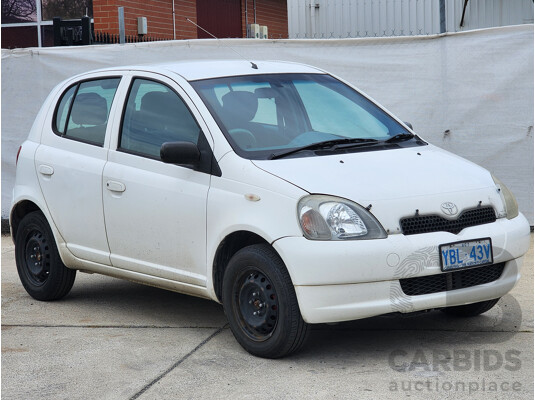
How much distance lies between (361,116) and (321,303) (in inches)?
72.4

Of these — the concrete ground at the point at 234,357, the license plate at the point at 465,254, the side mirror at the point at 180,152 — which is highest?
the side mirror at the point at 180,152

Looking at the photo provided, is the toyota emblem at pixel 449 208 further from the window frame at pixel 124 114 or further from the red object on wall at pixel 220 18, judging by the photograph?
the red object on wall at pixel 220 18

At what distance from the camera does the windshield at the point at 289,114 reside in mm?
6043

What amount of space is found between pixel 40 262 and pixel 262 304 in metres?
2.54

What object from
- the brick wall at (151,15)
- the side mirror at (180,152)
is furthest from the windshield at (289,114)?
the brick wall at (151,15)

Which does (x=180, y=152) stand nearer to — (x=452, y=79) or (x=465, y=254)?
(x=465, y=254)

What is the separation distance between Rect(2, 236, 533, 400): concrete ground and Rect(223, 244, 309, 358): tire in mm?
119

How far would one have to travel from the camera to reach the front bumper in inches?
205

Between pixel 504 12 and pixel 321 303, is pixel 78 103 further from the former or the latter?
pixel 504 12

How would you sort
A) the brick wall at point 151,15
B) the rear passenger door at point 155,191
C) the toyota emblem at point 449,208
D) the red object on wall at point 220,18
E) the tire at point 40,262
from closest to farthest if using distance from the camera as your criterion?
the toyota emblem at point 449,208 < the rear passenger door at point 155,191 < the tire at point 40,262 < the brick wall at point 151,15 < the red object on wall at point 220,18

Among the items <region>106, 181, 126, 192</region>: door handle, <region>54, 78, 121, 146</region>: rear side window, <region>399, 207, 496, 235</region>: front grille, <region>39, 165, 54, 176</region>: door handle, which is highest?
<region>54, 78, 121, 146</region>: rear side window

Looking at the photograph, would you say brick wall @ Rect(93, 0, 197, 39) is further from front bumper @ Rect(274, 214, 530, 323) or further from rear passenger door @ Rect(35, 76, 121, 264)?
front bumper @ Rect(274, 214, 530, 323)

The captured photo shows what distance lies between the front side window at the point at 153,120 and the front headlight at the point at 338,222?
1147 millimetres

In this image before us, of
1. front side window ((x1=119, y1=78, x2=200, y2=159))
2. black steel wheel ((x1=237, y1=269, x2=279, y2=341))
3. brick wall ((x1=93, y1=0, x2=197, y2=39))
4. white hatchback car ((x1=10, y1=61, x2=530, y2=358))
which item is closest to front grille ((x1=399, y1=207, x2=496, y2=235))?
white hatchback car ((x1=10, y1=61, x2=530, y2=358))
